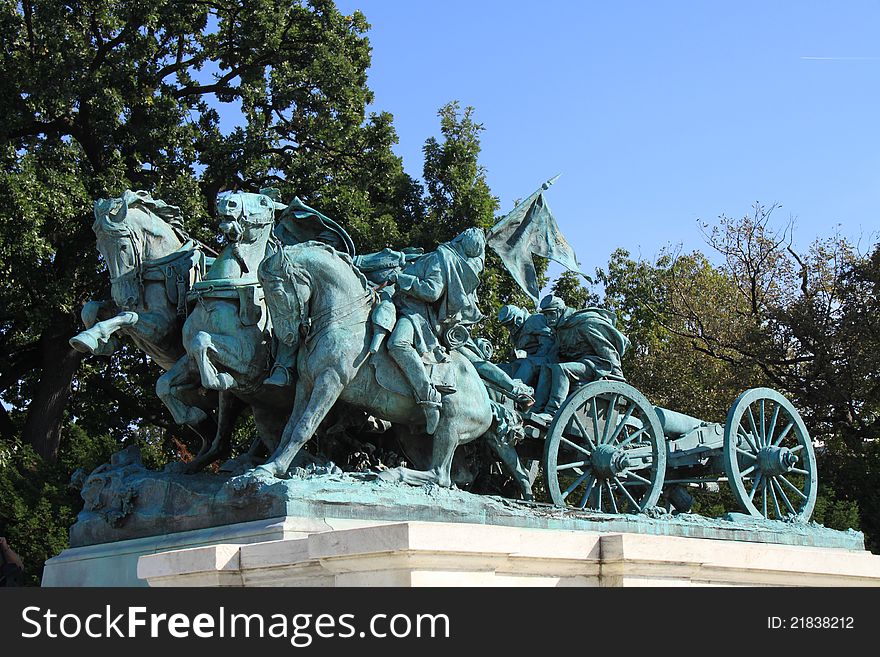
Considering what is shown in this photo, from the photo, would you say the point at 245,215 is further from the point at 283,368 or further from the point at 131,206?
the point at 283,368

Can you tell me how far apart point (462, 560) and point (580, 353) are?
15.9 feet

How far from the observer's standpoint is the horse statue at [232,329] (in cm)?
890

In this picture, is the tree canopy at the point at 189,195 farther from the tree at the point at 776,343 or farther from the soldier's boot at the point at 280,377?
the soldier's boot at the point at 280,377

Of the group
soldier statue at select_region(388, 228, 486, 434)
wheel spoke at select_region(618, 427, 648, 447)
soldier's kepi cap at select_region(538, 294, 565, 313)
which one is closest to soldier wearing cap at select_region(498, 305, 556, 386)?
soldier's kepi cap at select_region(538, 294, 565, 313)

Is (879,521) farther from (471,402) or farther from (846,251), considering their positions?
(471,402)

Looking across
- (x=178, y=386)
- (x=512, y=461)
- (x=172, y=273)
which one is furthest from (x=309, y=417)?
(x=512, y=461)

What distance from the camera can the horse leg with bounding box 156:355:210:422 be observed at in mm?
9180

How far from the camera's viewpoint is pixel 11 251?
51.3 ft

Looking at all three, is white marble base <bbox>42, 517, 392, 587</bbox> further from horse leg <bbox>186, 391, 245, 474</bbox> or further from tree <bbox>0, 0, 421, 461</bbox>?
tree <bbox>0, 0, 421, 461</bbox>

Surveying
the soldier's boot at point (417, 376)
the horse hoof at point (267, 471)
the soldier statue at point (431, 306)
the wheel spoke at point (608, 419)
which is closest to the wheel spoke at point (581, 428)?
the wheel spoke at point (608, 419)

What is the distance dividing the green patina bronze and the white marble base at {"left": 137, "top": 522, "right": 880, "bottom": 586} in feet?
2.86

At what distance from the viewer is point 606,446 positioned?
10148mm

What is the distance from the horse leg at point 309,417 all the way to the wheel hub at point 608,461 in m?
2.59
